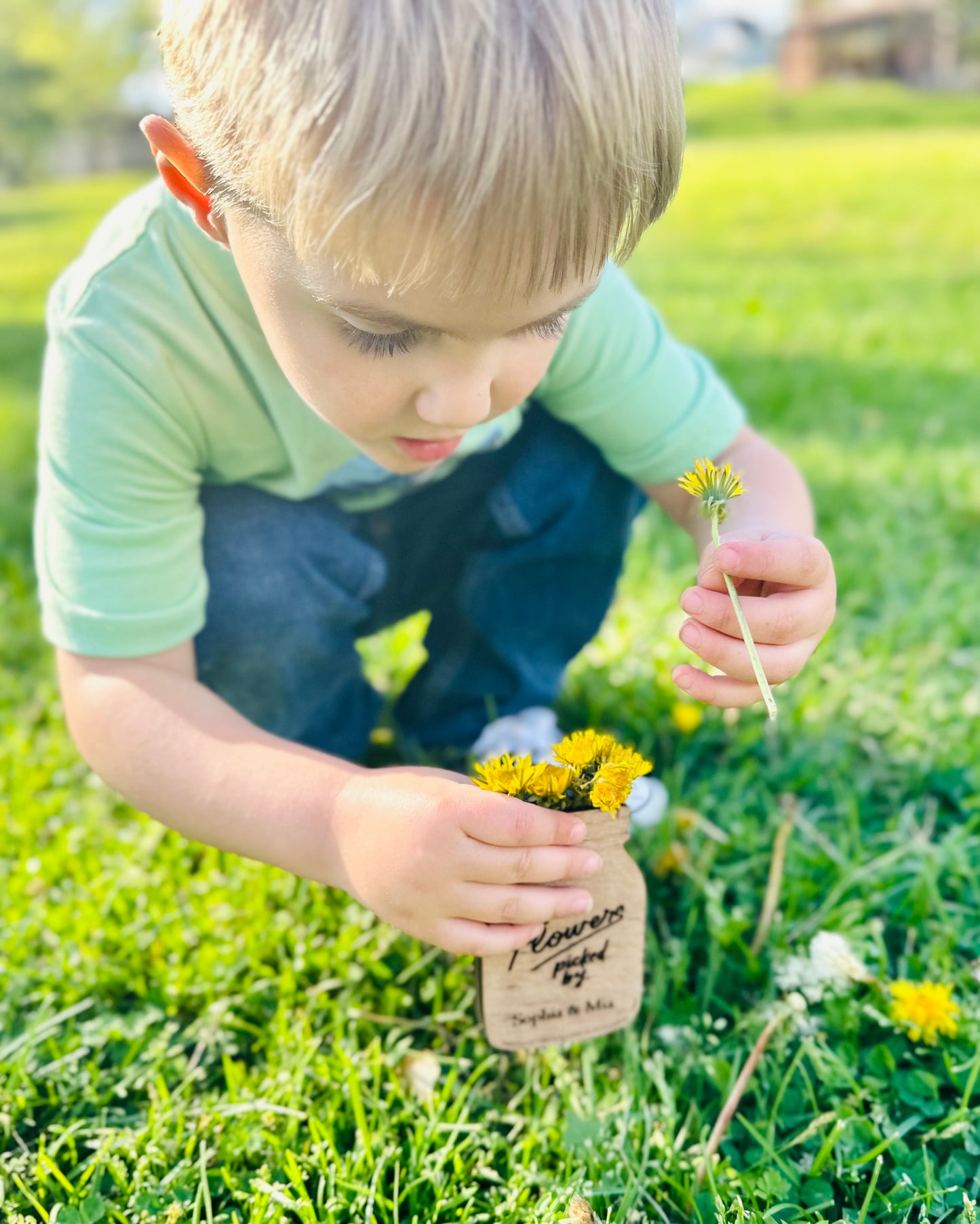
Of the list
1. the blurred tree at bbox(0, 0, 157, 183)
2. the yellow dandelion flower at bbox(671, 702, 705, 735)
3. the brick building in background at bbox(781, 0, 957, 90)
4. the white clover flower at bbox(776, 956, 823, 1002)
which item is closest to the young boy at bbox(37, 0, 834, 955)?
the yellow dandelion flower at bbox(671, 702, 705, 735)

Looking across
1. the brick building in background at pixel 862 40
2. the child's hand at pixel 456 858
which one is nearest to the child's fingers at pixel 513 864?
the child's hand at pixel 456 858

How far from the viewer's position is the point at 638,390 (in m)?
1.36

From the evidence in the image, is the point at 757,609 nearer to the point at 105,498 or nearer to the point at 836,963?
the point at 836,963

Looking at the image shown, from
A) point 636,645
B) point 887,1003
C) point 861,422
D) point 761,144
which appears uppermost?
point 887,1003

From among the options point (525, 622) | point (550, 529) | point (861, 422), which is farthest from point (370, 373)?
point (861, 422)

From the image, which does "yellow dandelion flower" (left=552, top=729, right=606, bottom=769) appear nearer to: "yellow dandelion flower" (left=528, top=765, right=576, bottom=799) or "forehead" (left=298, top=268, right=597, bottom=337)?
"yellow dandelion flower" (left=528, top=765, right=576, bottom=799)

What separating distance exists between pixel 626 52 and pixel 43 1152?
40.5 inches

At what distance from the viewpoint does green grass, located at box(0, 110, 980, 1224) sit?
3.35 ft

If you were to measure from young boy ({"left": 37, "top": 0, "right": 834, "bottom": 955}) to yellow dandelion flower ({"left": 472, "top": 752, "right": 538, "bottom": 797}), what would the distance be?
0.09ft

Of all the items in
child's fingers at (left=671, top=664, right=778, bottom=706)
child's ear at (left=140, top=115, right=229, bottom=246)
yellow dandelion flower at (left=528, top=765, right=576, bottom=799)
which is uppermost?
child's ear at (left=140, top=115, right=229, bottom=246)

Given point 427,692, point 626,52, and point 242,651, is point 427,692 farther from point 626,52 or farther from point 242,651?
point 626,52

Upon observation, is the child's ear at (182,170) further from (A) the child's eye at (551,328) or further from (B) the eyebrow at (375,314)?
(A) the child's eye at (551,328)

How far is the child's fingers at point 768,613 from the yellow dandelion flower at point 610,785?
0.14 meters

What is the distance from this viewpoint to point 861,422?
2949 mm
